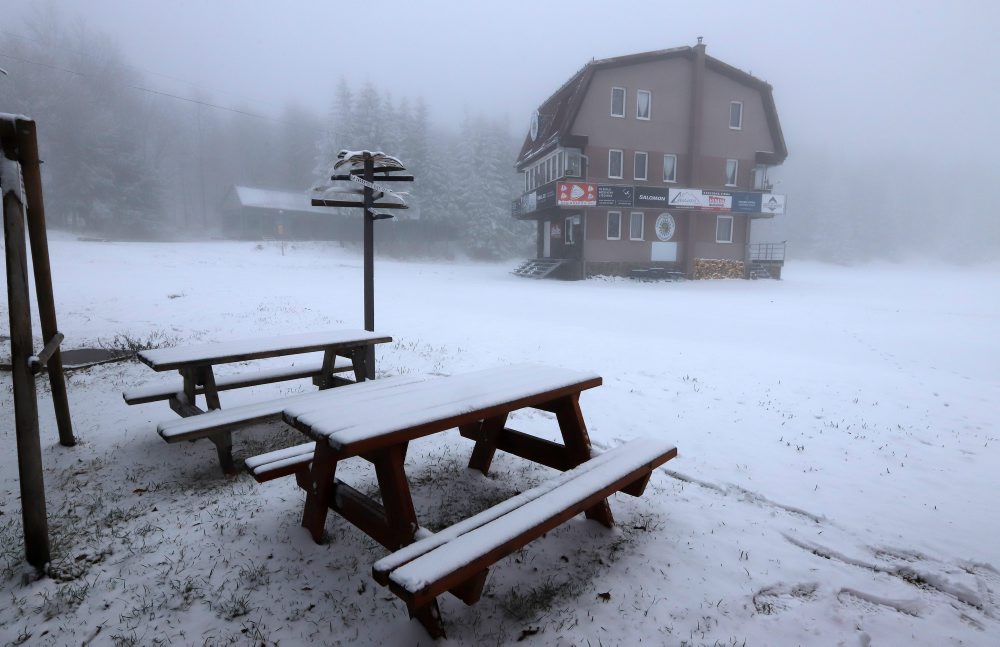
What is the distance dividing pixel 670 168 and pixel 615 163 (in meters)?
3.49

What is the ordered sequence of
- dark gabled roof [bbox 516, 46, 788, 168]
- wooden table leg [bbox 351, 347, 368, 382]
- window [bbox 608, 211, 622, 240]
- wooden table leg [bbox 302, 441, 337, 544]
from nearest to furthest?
1. wooden table leg [bbox 302, 441, 337, 544]
2. wooden table leg [bbox 351, 347, 368, 382]
3. dark gabled roof [bbox 516, 46, 788, 168]
4. window [bbox 608, 211, 622, 240]

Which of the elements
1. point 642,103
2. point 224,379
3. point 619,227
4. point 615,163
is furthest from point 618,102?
point 224,379

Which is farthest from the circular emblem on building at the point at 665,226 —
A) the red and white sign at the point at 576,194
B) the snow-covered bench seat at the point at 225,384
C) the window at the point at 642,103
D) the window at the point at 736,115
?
the snow-covered bench seat at the point at 225,384

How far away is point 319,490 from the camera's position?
3072 mm

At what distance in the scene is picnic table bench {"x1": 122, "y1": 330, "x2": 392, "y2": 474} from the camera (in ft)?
12.8

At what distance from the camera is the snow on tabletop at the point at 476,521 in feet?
6.97

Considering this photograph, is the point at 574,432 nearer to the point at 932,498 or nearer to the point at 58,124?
the point at 932,498

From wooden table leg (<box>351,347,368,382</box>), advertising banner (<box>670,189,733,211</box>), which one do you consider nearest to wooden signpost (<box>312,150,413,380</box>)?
wooden table leg (<box>351,347,368,382</box>)

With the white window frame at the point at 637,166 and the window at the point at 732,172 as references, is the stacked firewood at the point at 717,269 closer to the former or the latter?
the window at the point at 732,172

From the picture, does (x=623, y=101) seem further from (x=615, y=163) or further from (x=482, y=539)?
(x=482, y=539)

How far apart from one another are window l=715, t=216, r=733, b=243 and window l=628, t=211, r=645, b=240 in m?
4.82

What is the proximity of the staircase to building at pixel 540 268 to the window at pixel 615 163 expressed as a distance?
5.53 meters

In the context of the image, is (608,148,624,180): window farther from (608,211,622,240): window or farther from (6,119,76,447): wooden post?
(6,119,76,447): wooden post

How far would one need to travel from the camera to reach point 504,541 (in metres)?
2.25
